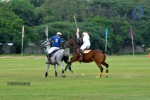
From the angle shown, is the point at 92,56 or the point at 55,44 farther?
the point at 92,56

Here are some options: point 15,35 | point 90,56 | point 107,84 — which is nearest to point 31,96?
point 107,84

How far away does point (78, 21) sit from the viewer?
11156 centimetres

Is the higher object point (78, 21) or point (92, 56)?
point (78, 21)

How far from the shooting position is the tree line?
311 ft

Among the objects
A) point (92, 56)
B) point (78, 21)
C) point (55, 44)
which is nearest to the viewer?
point (55, 44)

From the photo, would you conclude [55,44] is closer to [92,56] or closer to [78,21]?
[92,56]

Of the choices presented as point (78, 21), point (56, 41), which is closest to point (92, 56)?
point (56, 41)

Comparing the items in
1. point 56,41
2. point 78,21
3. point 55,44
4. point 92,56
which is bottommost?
point 92,56

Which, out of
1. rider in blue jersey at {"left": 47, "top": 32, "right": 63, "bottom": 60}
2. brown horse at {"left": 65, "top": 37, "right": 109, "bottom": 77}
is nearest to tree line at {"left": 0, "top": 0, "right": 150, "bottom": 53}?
brown horse at {"left": 65, "top": 37, "right": 109, "bottom": 77}

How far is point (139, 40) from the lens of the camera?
110 meters

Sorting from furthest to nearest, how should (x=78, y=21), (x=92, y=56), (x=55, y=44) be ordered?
(x=78, y=21), (x=92, y=56), (x=55, y=44)

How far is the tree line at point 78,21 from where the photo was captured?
9475 centimetres

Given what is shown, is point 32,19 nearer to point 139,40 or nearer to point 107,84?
point 139,40

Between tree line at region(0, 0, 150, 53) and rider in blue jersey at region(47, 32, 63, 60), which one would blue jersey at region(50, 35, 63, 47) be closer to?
rider in blue jersey at region(47, 32, 63, 60)
